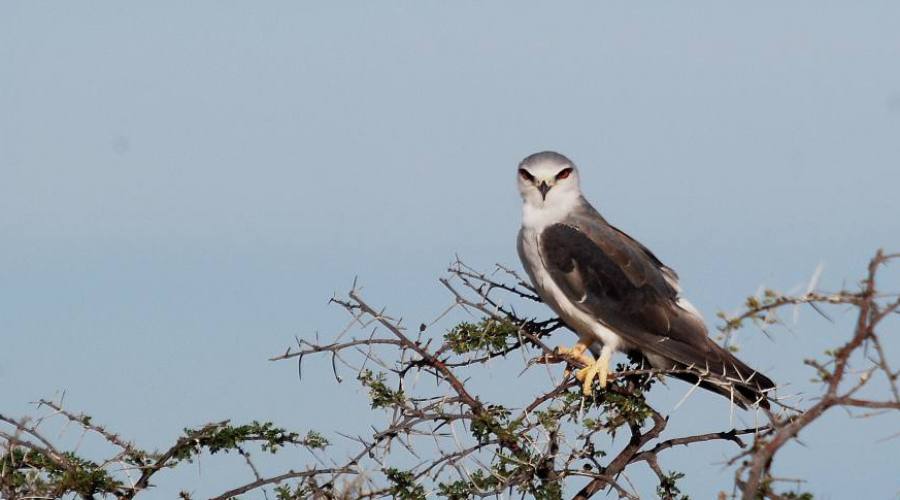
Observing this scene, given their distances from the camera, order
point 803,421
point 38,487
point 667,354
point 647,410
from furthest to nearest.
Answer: point 667,354, point 647,410, point 38,487, point 803,421

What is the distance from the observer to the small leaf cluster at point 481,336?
5.48 m

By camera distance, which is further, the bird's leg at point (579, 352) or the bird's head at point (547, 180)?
the bird's head at point (547, 180)

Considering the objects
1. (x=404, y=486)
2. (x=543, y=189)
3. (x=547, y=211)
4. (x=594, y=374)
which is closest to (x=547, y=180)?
(x=543, y=189)

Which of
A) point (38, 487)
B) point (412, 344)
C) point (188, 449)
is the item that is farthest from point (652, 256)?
point (38, 487)

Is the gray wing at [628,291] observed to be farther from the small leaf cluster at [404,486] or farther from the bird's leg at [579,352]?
the small leaf cluster at [404,486]

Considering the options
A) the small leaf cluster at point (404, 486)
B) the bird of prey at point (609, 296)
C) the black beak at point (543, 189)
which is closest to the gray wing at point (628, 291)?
the bird of prey at point (609, 296)

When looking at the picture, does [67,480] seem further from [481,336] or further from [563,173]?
[563,173]

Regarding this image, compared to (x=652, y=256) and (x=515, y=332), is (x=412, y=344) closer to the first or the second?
(x=515, y=332)

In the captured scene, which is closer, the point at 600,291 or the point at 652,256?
the point at 600,291

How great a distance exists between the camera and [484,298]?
5641 mm

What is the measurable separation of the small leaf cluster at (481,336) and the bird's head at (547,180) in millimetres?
1763

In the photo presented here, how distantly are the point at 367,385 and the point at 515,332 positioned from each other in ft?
2.83

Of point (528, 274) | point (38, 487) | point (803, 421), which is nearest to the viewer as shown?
point (803, 421)

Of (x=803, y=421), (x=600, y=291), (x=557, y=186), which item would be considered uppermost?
(x=557, y=186)
